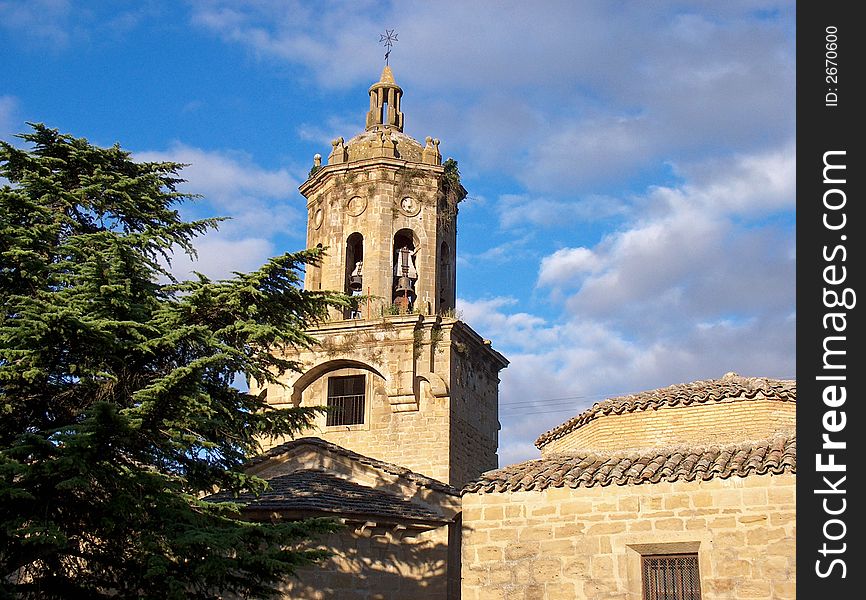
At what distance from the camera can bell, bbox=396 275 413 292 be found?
2220 cm

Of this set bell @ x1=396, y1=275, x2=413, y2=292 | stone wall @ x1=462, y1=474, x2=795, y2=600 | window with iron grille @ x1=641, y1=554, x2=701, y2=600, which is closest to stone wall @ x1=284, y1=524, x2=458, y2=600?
stone wall @ x1=462, y1=474, x2=795, y2=600

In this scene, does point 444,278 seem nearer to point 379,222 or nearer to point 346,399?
point 379,222

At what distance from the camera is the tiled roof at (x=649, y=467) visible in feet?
42.8

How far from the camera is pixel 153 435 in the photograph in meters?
11.0

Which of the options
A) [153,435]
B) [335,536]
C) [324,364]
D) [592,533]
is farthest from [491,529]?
[324,364]

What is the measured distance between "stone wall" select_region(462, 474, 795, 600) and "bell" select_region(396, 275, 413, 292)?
840cm

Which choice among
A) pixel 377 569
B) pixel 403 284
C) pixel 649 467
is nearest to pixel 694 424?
pixel 649 467

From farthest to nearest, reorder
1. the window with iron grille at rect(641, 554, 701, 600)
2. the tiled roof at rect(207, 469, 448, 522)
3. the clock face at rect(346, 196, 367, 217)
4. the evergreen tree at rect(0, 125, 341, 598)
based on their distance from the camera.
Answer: the clock face at rect(346, 196, 367, 217), the tiled roof at rect(207, 469, 448, 522), the window with iron grille at rect(641, 554, 701, 600), the evergreen tree at rect(0, 125, 341, 598)

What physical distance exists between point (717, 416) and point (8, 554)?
9.86 meters

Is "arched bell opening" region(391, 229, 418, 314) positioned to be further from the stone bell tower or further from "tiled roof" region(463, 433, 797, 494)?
"tiled roof" region(463, 433, 797, 494)

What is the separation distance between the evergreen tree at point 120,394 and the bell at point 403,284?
30.7 ft

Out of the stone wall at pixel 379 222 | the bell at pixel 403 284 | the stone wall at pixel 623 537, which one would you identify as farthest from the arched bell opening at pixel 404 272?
the stone wall at pixel 623 537
